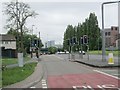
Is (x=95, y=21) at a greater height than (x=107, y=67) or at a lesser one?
greater

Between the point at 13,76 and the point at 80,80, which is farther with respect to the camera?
the point at 13,76

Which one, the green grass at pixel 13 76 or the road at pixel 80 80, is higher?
the green grass at pixel 13 76

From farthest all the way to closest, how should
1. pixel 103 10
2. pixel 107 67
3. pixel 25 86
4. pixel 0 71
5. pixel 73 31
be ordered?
pixel 73 31, pixel 103 10, pixel 107 67, pixel 0 71, pixel 25 86

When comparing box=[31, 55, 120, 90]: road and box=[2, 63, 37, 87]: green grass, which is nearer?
box=[31, 55, 120, 90]: road

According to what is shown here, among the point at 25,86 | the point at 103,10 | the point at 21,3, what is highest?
the point at 21,3

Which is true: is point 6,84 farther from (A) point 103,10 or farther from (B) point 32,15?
(B) point 32,15

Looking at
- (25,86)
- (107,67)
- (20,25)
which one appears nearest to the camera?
(25,86)

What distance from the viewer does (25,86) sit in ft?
59.0

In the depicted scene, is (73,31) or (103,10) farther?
(73,31)

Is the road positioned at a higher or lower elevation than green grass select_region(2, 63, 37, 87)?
lower

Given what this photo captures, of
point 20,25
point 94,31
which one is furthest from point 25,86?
point 94,31

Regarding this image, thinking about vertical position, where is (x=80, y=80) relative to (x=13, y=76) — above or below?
below

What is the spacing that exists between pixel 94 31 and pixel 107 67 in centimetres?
9951

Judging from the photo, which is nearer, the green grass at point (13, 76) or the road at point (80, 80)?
the road at point (80, 80)
